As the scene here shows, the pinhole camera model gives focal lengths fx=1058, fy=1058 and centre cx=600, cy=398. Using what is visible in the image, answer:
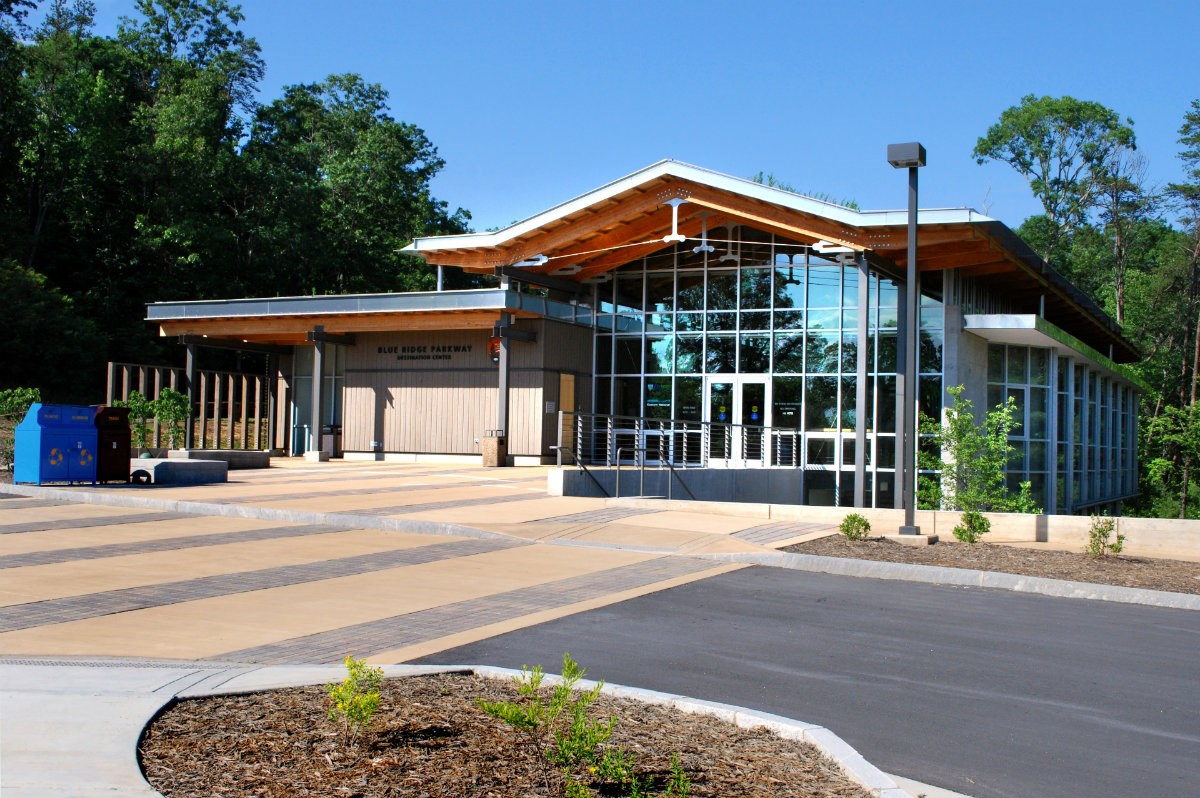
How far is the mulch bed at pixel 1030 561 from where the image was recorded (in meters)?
11.6

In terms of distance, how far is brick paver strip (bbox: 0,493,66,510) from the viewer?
16.2 m

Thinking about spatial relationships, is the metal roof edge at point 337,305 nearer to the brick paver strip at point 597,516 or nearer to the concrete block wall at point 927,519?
the concrete block wall at point 927,519

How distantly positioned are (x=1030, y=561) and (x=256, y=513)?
10727 mm

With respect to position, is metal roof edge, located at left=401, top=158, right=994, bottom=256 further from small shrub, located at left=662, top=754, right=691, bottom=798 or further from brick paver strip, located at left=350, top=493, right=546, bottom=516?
small shrub, located at left=662, top=754, right=691, bottom=798

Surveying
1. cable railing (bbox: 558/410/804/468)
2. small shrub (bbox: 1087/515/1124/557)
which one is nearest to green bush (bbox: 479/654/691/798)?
small shrub (bbox: 1087/515/1124/557)

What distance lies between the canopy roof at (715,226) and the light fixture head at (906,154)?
21.5 ft

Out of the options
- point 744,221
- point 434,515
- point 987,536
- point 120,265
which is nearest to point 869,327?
point 744,221

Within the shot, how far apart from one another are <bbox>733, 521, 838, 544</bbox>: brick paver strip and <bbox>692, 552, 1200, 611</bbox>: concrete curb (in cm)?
119

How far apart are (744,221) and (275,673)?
21.7 meters

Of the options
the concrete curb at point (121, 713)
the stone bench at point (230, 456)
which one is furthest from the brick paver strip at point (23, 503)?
the concrete curb at point (121, 713)

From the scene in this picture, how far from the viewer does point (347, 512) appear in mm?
15625

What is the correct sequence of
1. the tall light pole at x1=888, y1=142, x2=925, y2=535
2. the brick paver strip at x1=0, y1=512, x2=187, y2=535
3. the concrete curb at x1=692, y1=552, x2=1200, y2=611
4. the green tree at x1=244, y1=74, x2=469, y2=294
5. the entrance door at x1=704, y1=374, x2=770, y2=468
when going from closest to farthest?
the concrete curb at x1=692, y1=552, x2=1200, y2=611
the brick paver strip at x1=0, y1=512, x2=187, y2=535
the tall light pole at x1=888, y1=142, x2=925, y2=535
the entrance door at x1=704, y1=374, x2=770, y2=468
the green tree at x1=244, y1=74, x2=469, y2=294

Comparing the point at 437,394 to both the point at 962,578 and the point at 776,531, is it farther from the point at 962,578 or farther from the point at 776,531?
the point at 962,578

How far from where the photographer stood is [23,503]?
55.3 ft
